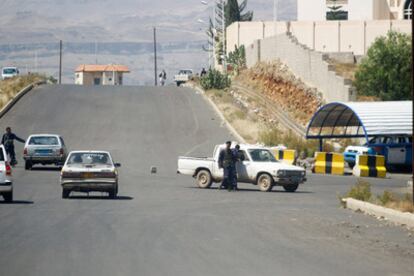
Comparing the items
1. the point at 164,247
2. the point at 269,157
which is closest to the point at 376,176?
the point at 269,157

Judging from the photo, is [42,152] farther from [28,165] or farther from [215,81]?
[215,81]

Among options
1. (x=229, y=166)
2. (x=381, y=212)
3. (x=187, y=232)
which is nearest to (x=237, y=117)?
(x=229, y=166)

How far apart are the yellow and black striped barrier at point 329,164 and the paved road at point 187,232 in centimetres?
375

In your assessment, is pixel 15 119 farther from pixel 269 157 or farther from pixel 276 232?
pixel 276 232

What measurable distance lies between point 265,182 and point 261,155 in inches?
49.7

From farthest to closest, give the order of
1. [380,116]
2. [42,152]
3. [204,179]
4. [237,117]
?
[237,117] → [380,116] → [42,152] → [204,179]

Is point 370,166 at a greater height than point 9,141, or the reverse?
point 9,141

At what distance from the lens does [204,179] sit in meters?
41.0

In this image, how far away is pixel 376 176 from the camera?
5141 cm

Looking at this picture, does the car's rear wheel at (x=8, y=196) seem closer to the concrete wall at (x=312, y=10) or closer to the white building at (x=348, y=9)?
the white building at (x=348, y=9)

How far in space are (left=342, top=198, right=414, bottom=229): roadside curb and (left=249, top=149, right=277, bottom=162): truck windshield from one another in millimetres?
8168

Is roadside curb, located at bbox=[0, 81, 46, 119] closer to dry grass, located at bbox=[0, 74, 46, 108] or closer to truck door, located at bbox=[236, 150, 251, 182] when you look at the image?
dry grass, located at bbox=[0, 74, 46, 108]

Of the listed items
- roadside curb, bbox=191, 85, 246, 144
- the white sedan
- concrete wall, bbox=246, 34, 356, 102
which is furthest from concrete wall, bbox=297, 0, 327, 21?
the white sedan

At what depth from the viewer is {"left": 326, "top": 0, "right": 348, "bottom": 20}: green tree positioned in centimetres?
12685
